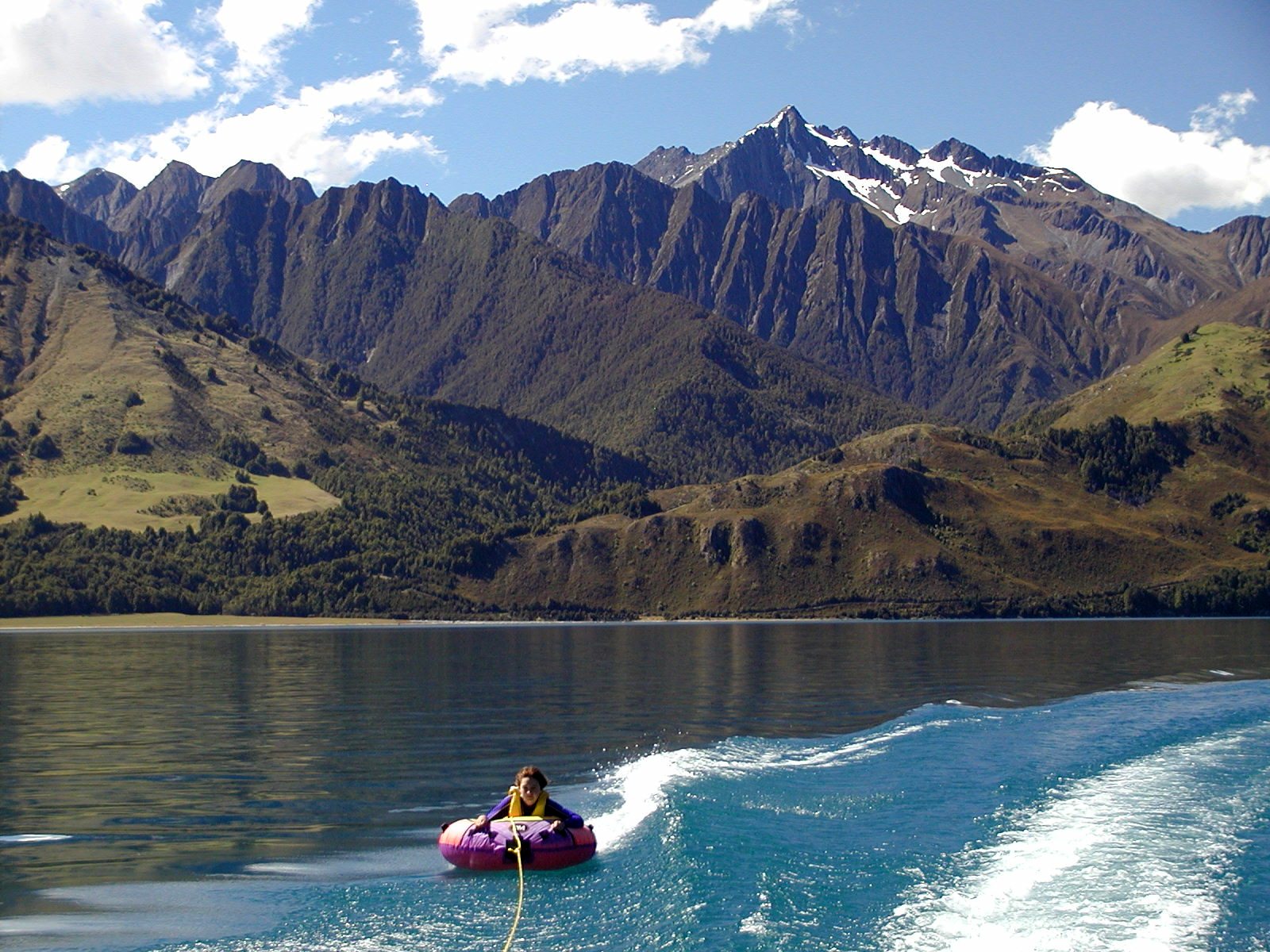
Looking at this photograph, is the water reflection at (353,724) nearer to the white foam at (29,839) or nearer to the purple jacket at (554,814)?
the white foam at (29,839)

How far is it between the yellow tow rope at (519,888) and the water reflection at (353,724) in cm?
923

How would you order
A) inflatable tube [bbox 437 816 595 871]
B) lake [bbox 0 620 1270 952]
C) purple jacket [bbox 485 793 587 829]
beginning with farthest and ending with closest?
purple jacket [bbox 485 793 587 829], inflatable tube [bbox 437 816 595 871], lake [bbox 0 620 1270 952]

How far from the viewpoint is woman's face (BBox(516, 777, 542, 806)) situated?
55.8 meters

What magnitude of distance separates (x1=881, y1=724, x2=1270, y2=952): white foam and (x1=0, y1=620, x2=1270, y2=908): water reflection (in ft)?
84.5

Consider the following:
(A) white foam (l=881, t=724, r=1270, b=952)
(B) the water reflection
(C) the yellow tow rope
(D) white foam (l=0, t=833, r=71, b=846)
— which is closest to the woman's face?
(C) the yellow tow rope

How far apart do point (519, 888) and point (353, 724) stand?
5774 cm

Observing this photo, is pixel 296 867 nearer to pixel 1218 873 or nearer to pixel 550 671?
pixel 1218 873

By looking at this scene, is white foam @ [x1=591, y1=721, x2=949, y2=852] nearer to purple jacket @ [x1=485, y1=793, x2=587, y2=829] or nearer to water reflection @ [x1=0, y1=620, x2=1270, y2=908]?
purple jacket @ [x1=485, y1=793, x2=587, y2=829]

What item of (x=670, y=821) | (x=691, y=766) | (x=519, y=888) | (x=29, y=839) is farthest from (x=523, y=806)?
(x=29, y=839)

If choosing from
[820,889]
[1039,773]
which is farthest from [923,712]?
[820,889]

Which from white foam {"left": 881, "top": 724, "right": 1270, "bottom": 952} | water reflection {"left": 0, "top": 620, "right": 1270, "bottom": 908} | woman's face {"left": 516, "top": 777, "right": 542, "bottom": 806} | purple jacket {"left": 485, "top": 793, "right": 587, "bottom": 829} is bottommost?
white foam {"left": 881, "top": 724, "right": 1270, "bottom": 952}

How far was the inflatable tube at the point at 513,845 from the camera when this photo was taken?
5378cm

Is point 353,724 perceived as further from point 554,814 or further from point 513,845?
point 513,845

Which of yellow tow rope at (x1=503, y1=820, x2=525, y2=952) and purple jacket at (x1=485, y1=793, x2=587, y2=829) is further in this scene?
purple jacket at (x1=485, y1=793, x2=587, y2=829)
